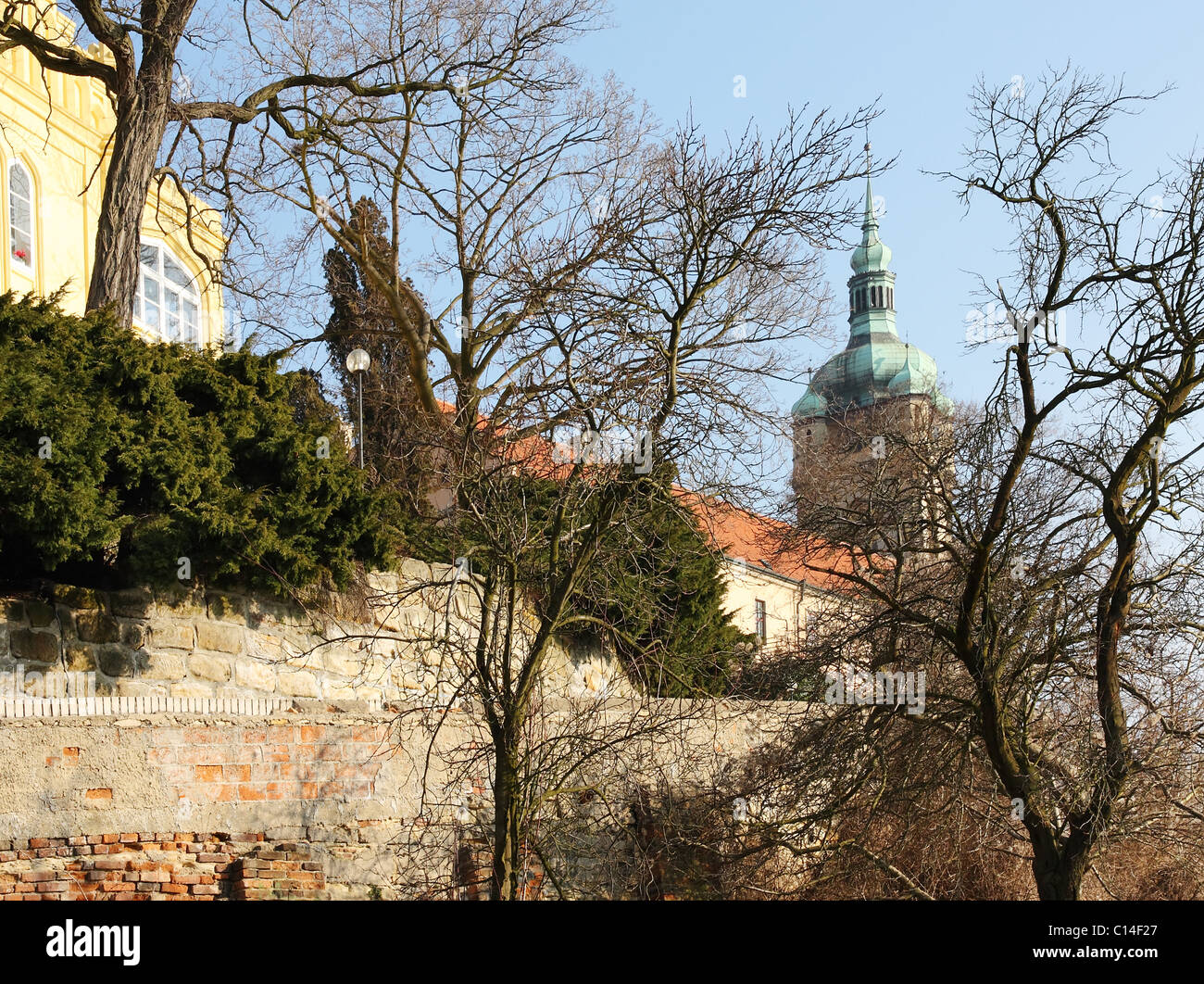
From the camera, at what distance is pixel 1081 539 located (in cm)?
1199

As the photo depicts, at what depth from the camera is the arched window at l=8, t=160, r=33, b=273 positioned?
17.6 m

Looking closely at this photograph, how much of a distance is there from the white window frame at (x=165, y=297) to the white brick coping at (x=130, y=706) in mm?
10585

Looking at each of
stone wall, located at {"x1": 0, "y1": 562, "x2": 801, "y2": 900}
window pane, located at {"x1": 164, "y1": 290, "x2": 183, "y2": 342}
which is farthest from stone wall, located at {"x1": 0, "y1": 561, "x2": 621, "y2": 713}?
window pane, located at {"x1": 164, "y1": 290, "x2": 183, "y2": 342}

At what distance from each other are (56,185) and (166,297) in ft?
10.7

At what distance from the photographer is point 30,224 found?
17938mm

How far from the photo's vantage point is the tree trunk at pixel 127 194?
13.4 m

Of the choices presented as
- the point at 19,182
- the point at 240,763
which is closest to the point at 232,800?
the point at 240,763

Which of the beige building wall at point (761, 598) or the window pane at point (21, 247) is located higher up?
the window pane at point (21, 247)

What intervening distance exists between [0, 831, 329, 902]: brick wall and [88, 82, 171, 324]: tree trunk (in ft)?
→ 19.4

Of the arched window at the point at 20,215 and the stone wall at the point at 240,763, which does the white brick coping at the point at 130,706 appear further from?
the arched window at the point at 20,215

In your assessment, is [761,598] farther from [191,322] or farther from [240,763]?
[240,763]

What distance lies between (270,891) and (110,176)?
801cm

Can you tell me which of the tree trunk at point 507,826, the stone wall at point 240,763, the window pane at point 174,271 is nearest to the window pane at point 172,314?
the window pane at point 174,271
